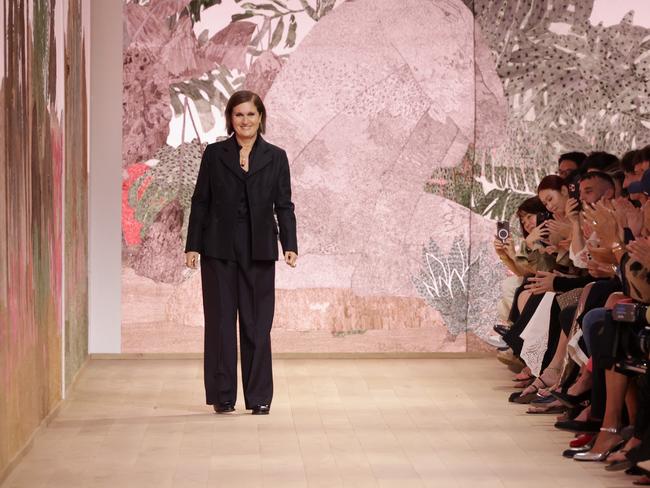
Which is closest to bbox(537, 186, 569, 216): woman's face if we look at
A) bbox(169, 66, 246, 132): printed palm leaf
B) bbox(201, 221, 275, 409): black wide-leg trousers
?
bbox(201, 221, 275, 409): black wide-leg trousers

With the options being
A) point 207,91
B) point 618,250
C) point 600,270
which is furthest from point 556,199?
point 207,91

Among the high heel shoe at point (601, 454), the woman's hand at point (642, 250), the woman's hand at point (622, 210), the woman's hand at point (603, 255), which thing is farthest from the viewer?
the woman's hand at point (603, 255)

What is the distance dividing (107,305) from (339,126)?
177 centimetres

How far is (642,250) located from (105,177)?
3974 millimetres

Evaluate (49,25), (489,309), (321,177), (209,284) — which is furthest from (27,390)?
(489,309)

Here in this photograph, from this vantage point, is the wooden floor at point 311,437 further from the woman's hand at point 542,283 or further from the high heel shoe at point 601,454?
the woman's hand at point 542,283

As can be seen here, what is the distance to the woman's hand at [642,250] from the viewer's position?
4149 mm

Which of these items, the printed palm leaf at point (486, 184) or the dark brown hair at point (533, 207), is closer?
the dark brown hair at point (533, 207)

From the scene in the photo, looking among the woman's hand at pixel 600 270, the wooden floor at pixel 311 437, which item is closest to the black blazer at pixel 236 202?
the wooden floor at pixel 311 437

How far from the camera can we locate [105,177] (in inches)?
288

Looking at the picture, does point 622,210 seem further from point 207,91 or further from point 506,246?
point 207,91

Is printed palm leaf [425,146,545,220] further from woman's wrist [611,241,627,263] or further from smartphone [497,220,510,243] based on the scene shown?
woman's wrist [611,241,627,263]

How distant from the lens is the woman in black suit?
18.1 ft

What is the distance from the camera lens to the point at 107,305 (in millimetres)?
7348
